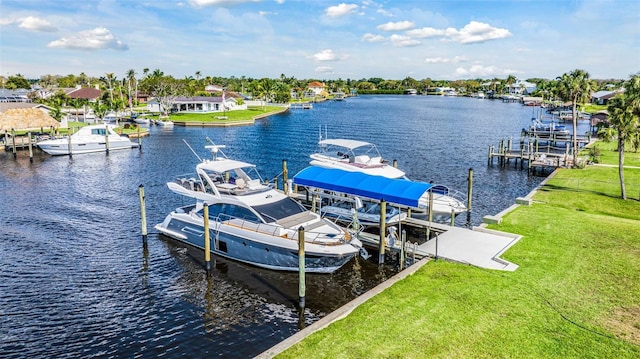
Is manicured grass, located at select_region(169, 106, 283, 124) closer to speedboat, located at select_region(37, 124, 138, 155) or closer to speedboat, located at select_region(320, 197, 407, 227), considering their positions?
speedboat, located at select_region(37, 124, 138, 155)

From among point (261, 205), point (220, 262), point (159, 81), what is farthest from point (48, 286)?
point (159, 81)

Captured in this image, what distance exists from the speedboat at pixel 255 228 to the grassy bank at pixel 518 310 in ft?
14.7

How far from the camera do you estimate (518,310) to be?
49.0 feet

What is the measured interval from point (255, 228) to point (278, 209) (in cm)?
168

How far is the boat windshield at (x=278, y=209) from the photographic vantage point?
72.8ft

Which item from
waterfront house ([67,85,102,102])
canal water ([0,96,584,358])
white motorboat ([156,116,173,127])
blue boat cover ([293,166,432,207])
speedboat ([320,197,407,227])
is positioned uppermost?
waterfront house ([67,85,102,102])

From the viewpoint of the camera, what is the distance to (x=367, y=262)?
22875mm

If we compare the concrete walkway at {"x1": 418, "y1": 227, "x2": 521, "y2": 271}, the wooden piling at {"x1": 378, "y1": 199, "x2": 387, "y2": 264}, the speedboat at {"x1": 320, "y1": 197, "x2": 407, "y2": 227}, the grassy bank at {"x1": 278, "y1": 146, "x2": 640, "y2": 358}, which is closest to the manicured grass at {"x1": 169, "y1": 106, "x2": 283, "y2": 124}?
the speedboat at {"x1": 320, "y1": 197, "x2": 407, "y2": 227}

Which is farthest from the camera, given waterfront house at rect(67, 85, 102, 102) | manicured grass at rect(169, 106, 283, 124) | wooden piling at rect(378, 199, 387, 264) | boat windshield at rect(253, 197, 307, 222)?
waterfront house at rect(67, 85, 102, 102)

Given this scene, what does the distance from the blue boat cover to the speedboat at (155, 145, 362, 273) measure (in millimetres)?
2692

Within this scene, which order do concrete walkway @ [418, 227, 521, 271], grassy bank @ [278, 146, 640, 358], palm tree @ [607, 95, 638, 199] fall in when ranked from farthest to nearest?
palm tree @ [607, 95, 638, 199]
concrete walkway @ [418, 227, 521, 271]
grassy bank @ [278, 146, 640, 358]

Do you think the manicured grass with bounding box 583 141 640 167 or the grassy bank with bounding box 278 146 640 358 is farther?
the manicured grass with bounding box 583 141 640 167

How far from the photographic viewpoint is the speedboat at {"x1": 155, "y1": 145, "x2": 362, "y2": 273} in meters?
20.8

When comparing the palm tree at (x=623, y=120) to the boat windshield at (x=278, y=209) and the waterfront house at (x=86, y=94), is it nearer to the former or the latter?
the boat windshield at (x=278, y=209)
